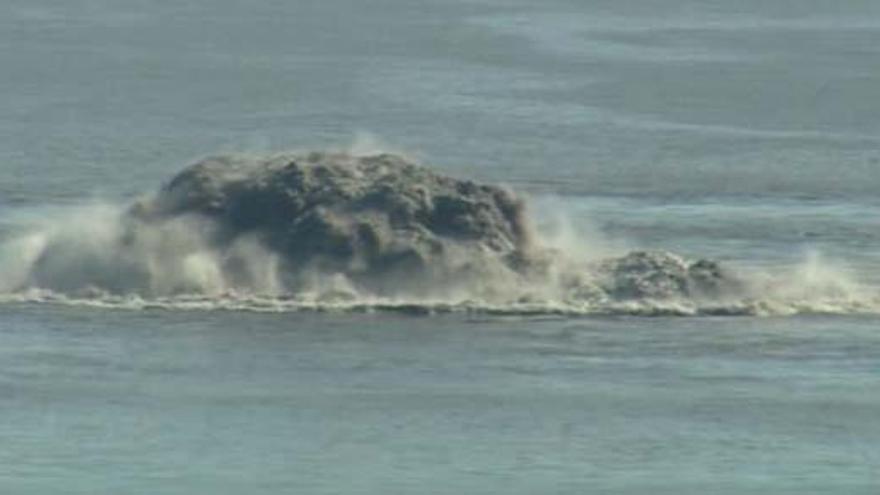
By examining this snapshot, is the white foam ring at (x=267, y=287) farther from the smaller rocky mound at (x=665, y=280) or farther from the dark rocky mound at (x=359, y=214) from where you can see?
the dark rocky mound at (x=359, y=214)

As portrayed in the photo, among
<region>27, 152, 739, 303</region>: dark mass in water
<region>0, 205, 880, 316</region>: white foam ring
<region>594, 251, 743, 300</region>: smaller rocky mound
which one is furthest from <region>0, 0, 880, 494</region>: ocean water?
<region>594, 251, 743, 300</region>: smaller rocky mound

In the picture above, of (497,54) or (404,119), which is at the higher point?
(497,54)

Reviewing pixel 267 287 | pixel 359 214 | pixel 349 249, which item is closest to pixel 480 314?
pixel 349 249

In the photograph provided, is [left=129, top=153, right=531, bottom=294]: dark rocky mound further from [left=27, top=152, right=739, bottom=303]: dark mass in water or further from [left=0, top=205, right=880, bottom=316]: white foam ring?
[left=0, top=205, right=880, bottom=316]: white foam ring

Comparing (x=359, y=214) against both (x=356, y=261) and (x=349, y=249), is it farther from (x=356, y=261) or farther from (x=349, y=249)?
(x=356, y=261)

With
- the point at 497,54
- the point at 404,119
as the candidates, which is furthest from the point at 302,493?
the point at 497,54

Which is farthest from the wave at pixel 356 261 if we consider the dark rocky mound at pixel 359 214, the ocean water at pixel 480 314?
the ocean water at pixel 480 314

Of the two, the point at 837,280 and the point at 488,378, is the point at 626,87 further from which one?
the point at 488,378
